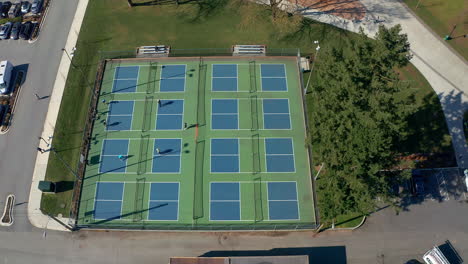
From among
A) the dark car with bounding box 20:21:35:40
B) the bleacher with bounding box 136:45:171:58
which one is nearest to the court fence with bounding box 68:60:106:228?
the bleacher with bounding box 136:45:171:58

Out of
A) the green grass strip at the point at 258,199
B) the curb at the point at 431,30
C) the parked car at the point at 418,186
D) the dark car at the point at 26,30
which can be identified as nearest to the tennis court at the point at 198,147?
the green grass strip at the point at 258,199

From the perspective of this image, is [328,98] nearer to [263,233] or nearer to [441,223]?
[263,233]

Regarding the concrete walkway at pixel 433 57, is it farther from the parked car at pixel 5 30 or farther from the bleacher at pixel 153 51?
the parked car at pixel 5 30

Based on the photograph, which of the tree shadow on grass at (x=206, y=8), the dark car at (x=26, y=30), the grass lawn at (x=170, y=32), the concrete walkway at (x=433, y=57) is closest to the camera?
the concrete walkway at (x=433, y=57)

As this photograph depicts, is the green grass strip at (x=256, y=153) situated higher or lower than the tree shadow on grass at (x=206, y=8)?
lower

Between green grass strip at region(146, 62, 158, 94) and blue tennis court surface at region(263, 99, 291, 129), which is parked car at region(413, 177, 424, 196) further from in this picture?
green grass strip at region(146, 62, 158, 94)

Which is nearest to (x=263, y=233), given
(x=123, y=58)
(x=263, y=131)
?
(x=263, y=131)
